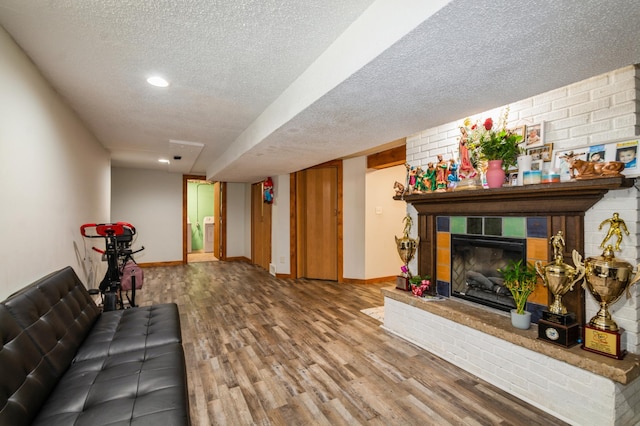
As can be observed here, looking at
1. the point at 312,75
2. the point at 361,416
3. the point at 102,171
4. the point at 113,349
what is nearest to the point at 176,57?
the point at 312,75

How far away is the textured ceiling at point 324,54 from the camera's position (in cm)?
125

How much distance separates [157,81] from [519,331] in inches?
127

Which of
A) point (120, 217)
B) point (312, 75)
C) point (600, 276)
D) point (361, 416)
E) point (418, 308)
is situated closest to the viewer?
point (600, 276)

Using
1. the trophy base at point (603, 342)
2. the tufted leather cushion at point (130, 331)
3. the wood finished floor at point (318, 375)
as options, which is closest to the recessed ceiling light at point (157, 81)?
the tufted leather cushion at point (130, 331)

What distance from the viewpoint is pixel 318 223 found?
5566 mm

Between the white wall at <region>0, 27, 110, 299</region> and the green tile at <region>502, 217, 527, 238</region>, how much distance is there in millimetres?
3338

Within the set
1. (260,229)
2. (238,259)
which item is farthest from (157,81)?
(238,259)

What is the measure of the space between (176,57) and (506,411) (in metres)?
3.08

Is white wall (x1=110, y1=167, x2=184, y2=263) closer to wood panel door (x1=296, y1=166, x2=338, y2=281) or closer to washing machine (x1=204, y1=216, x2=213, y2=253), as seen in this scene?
washing machine (x1=204, y1=216, x2=213, y2=253)

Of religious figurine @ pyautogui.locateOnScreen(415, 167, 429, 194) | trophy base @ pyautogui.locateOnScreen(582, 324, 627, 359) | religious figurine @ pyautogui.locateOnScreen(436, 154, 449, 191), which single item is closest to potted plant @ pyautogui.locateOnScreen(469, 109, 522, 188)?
religious figurine @ pyautogui.locateOnScreen(436, 154, 449, 191)

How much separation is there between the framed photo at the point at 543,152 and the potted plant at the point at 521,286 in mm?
754

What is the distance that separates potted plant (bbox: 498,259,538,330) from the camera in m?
2.11

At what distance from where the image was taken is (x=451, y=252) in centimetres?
287

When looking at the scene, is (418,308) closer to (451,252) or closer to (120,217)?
(451,252)
